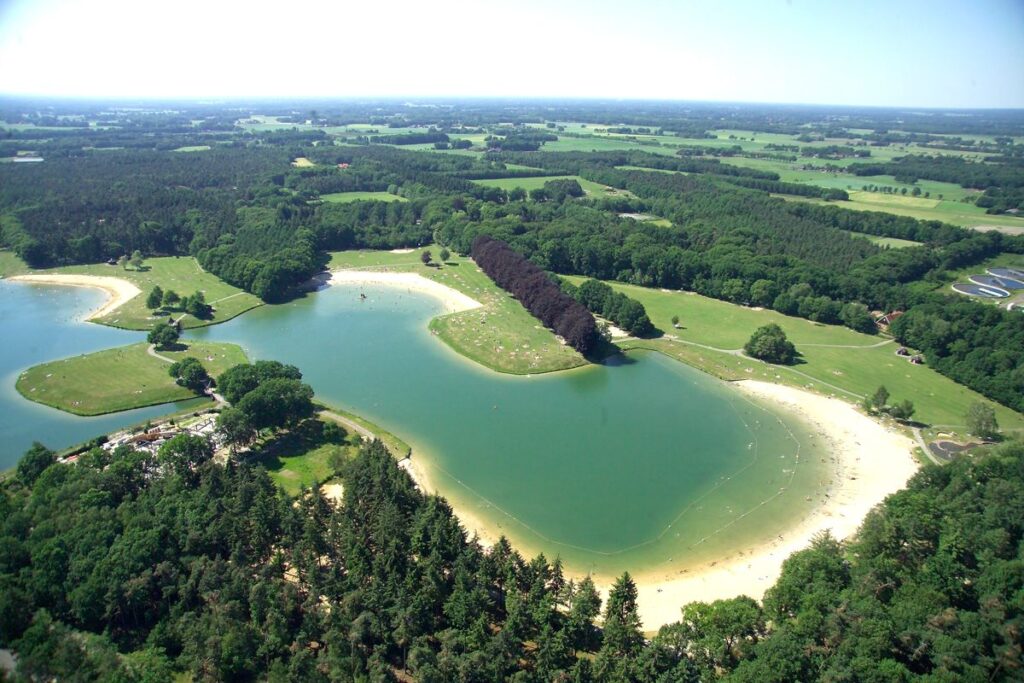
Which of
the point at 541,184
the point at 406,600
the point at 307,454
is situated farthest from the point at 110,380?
the point at 541,184

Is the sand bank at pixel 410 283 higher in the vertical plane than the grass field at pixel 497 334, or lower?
lower

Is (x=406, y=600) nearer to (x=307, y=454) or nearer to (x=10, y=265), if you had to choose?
(x=307, y=454)

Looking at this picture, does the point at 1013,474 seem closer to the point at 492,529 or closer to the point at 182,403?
the point at 492,529

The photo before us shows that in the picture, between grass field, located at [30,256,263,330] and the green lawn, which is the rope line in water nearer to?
grass field, located at [30,256,263,330]

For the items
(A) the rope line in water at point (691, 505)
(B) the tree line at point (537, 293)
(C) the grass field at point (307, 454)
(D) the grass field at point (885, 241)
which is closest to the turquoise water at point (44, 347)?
(C) the grass field at point (307, 454)

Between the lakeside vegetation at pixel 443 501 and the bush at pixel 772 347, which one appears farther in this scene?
the bush at pixel 772 347

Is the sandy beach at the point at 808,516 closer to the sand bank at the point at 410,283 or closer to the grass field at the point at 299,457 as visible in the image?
the grass field at the point at 299,457
